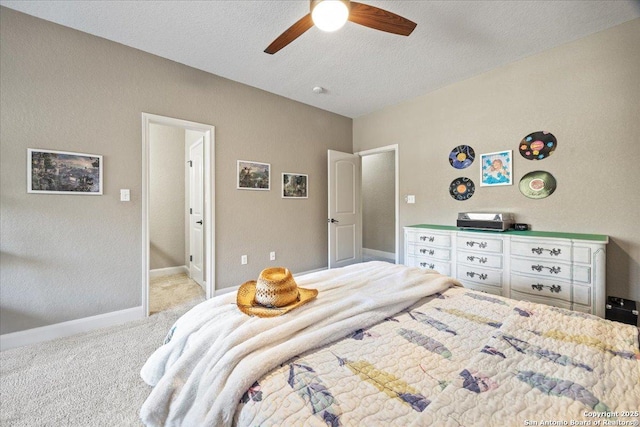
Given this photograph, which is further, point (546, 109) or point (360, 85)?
point (360, 85)

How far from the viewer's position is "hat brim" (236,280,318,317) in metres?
1.18

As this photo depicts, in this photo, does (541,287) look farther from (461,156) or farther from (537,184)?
(461,156)

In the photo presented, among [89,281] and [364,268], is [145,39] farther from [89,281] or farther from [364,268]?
[364,268]

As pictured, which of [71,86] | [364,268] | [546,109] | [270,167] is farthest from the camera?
[270,167]

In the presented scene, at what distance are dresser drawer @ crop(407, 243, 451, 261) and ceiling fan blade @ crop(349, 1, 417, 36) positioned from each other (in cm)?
223

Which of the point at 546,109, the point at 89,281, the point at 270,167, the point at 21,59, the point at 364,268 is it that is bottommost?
the point at 89,281

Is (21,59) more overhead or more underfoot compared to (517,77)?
more underfoot

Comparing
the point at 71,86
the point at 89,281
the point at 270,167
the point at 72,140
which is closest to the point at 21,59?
the point at 71,86

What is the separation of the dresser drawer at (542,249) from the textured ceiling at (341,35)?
192 cm

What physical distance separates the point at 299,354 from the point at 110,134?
2.75 m

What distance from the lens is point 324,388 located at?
775 millimetres

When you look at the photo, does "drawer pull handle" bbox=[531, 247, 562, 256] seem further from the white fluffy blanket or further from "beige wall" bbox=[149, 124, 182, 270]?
"beige wall" bbox=[149, 124, 182, 270]

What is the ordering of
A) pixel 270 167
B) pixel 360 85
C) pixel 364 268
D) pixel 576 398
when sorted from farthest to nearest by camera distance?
pixel 270 167 < pixel 360 85 < pixel 364 268 < pixel 576 398

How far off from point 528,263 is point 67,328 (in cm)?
418
